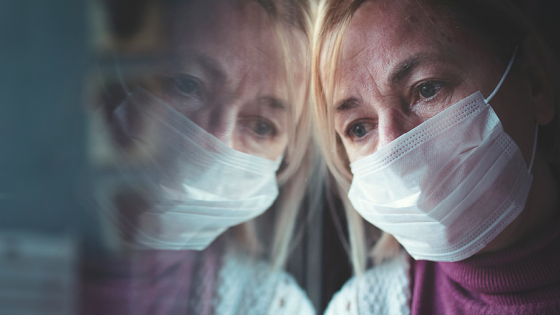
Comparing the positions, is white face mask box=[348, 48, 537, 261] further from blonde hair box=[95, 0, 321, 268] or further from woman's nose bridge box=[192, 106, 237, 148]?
woman's nose bridge box=[192, 106, 237, 148]

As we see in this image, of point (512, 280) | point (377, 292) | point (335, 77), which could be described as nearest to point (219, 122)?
point (335, 77)

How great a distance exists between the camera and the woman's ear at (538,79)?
0.79m

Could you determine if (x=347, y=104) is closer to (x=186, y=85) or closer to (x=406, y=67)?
(x=406, y=67)

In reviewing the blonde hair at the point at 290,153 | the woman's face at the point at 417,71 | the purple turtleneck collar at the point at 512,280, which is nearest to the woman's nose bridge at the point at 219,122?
the blonde hair at the point at 290,153

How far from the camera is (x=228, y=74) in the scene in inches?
31.5

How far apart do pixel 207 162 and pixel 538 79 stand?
645 mm

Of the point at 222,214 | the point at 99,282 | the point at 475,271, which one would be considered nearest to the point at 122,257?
the point at 99,282

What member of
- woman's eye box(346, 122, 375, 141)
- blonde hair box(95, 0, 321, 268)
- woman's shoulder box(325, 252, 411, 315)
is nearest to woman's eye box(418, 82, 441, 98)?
woman's eye box(346, 122, 375, 141)

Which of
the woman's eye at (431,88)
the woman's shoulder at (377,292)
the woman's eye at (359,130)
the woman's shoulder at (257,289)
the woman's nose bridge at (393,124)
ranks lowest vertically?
the woman's shoulder at (257,289)

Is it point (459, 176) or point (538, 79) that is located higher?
point (538, 79)

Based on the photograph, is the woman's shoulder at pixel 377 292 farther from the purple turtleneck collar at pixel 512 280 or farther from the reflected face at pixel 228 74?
the reflected face at pixel 228 74

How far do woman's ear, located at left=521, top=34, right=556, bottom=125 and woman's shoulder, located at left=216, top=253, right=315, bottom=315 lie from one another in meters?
0.59

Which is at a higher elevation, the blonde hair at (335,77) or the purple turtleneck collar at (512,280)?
the blonde hair at (335,77)

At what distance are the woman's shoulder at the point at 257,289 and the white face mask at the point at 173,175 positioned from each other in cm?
13
